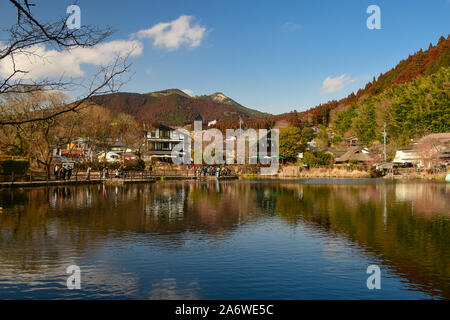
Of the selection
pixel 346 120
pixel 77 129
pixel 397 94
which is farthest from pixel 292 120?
pixel 77 129

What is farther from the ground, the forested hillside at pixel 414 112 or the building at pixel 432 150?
the forested hillside at pixel 414 112

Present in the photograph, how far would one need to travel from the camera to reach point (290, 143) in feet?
283

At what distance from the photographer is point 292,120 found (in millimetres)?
160125

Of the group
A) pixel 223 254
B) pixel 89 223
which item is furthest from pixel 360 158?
pixel 223 254

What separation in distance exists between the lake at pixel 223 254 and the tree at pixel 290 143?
6576cm

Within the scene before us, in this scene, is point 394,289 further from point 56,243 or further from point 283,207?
point 283,207

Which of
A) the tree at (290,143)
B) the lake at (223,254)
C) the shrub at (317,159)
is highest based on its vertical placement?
the tree at (290,143)

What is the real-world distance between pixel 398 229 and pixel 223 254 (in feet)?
24.6

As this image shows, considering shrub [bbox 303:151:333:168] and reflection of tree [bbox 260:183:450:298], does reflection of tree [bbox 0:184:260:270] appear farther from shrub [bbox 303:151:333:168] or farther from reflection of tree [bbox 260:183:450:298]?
shrub [bbox 303:151:333:168]

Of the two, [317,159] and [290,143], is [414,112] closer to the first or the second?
[317,159]

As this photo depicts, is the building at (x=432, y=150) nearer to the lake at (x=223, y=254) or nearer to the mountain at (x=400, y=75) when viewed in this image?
the lake at (x=223, y=254)

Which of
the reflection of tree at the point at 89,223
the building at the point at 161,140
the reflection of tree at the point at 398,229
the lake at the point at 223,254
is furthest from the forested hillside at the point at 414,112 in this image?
the reflection of tree at the point at 89,223

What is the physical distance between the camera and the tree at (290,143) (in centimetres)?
8600
